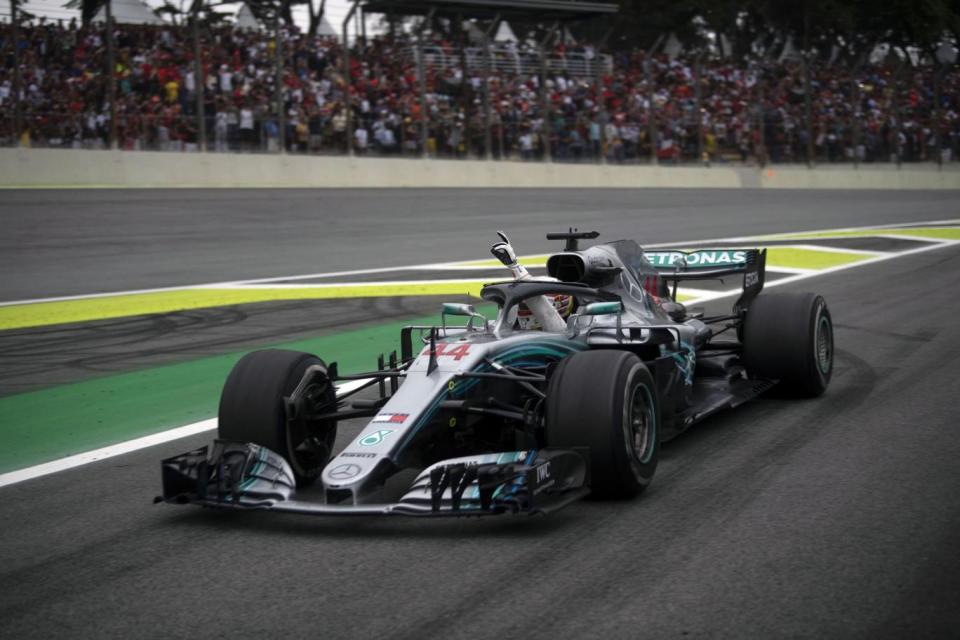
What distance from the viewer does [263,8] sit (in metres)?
32.4

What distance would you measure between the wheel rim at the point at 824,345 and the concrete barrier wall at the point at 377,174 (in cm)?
1737

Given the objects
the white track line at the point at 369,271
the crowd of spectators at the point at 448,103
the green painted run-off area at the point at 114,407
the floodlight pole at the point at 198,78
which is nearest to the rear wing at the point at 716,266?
the green painted run-off area at the point at 114,407

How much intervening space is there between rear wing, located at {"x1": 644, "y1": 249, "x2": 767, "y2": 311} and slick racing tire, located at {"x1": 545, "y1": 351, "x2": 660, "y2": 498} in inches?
120

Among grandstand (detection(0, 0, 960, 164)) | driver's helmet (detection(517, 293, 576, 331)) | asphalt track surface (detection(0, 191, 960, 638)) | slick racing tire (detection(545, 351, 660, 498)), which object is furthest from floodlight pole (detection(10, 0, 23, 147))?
slick racing tire (detection(545, 351, 660, 498))

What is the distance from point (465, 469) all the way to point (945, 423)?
332cm

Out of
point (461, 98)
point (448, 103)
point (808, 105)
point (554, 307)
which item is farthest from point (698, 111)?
point (554, 307)

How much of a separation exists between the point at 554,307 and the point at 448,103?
22.2m

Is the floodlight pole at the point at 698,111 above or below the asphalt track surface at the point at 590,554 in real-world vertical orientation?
above

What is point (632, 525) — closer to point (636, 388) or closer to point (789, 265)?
point (636, 388)

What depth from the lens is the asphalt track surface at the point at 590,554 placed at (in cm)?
413

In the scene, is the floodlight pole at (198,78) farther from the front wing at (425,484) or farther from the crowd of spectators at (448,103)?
the front wing at (425,484)

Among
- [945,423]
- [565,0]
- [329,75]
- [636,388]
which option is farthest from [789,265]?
[565,0]

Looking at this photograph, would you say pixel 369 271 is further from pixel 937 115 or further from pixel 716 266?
pixel 937 115

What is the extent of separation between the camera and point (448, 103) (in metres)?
28.4
